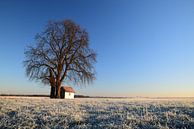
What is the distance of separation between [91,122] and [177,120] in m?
3.01

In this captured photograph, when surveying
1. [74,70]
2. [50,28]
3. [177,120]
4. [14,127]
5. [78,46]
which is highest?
[50,28]

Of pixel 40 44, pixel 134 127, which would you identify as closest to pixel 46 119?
pixel 134 127

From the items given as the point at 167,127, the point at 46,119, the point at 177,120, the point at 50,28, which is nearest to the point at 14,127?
the point at 46,119

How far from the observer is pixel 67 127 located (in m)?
6.51

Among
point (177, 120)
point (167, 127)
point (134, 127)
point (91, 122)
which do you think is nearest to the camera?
point (167, 127)

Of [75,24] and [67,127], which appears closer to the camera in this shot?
[67,127]

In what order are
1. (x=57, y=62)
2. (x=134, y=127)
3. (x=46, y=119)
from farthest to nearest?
(x=57, y=62)
(x=46, y=119)
(x=134, y=127)

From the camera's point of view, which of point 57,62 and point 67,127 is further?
point 57,62

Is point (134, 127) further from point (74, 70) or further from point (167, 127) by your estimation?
point (74, 70)

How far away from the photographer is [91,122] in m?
7.00

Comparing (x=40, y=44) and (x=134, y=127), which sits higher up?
(x=40, y=44)

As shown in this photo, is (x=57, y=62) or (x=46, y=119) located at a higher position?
(x=57, y=62)

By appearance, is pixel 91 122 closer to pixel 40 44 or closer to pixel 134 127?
pixel 134 127

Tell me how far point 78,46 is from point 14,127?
2126 centimetres
